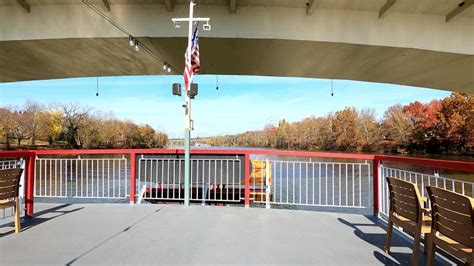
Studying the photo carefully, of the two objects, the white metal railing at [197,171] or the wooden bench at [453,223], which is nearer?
the wooden bench at [453,223]

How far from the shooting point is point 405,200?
245cm

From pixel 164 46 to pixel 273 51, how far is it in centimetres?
244

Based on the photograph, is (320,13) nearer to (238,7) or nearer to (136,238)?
(238,7)

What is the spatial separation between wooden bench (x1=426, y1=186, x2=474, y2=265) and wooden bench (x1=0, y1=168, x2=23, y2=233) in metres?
4.00

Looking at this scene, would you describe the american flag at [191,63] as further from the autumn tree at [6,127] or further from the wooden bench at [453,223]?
the autumn tree at [6,127]

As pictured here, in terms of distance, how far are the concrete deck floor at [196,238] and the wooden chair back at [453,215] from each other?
0.83 m

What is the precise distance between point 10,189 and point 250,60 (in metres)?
5.48

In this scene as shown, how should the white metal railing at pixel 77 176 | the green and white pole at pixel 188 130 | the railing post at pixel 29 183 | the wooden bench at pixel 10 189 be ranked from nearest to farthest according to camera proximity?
the wooden bench at pixel 10 189, the railing post at pixel 29 183, the green and white pole at pixel 188 130, the white metal railing at pixel 77 176

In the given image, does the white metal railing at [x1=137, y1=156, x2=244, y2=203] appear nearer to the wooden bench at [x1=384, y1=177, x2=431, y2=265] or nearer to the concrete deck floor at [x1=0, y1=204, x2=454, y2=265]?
the concrete deck floor at [x1=0, y1=204, x2=454, y2=265]

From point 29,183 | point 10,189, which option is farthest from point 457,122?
point 10,189

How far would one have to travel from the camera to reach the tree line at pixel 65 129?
39641 millimetres

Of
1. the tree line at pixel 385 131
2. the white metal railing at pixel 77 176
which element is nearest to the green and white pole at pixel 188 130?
the white metal railing at pixel 77 176

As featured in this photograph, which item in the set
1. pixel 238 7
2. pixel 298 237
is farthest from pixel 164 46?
pixel 298 237

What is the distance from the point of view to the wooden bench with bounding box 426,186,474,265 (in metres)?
1.70
